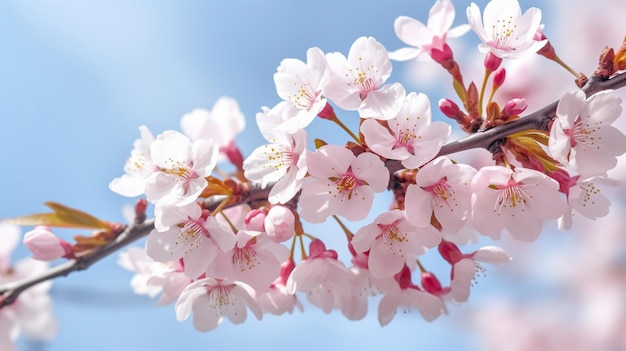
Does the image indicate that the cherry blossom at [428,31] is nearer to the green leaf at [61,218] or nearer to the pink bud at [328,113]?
the pink bud at [328,113]

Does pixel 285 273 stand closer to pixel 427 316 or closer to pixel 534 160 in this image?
pixel 427 316

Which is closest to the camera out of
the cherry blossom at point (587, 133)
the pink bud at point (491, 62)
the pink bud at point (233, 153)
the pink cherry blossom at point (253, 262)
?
the cherry blossom at point (587, 133)

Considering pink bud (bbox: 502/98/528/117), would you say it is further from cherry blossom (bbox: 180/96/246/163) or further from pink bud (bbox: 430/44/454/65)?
cherry blossom (bbox: 180/96/246/163)

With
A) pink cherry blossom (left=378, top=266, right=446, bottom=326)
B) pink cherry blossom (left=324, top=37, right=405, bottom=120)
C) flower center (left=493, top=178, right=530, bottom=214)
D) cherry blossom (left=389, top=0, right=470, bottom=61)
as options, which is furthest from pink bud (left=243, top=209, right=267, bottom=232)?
cherry blossom (left=389, top=0, right=470, bottom=61)

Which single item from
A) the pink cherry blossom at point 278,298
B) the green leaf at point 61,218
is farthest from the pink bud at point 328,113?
the green leaf at point 61,218

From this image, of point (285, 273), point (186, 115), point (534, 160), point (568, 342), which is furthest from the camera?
point (568, 342)

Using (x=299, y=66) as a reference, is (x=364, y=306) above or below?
below

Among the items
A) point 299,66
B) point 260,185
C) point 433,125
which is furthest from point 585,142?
point 260,185
